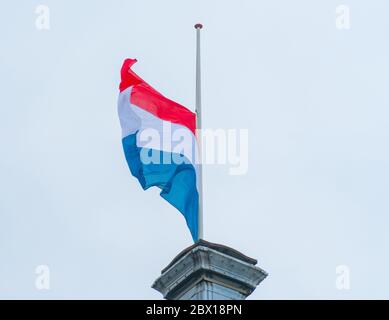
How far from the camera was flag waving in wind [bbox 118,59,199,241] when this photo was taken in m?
24.2

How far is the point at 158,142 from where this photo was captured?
2512cm

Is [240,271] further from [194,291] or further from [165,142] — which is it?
[165,142]

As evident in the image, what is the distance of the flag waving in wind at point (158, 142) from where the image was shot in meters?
24.2
